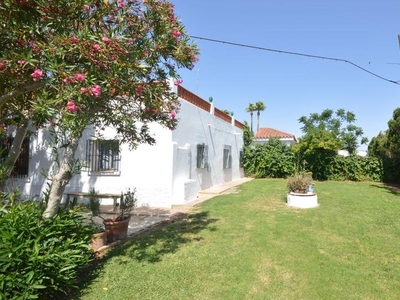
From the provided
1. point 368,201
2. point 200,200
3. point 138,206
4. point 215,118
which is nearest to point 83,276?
point 138,206

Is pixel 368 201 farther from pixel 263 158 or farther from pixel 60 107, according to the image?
pixel 60 107

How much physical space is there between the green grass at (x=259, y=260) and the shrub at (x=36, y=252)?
1.79 ft

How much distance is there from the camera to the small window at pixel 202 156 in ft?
44.8

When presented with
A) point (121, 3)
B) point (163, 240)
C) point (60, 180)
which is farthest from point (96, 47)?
point (163, 240)

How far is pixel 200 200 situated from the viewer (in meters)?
11.8

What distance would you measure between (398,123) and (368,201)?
7.45m

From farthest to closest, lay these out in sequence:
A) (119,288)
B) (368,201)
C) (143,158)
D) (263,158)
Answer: (263,158) < (368,201) < (143,158) < (119,288)

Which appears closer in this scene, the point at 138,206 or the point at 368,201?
the point at 138,206

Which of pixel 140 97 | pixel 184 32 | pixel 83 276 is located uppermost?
pixel 184 32

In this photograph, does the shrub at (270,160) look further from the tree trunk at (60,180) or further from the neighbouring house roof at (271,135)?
the tree trunk at (60,180)

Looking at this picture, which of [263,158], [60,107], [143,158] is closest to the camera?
[60,107]

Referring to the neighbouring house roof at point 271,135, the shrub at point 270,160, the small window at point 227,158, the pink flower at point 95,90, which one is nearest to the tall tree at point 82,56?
the pink flower at point 95,90

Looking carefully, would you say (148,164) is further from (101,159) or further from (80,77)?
(80,77)

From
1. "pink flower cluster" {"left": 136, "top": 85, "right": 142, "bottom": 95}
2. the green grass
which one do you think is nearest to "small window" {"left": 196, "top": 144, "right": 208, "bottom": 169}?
the green grass
